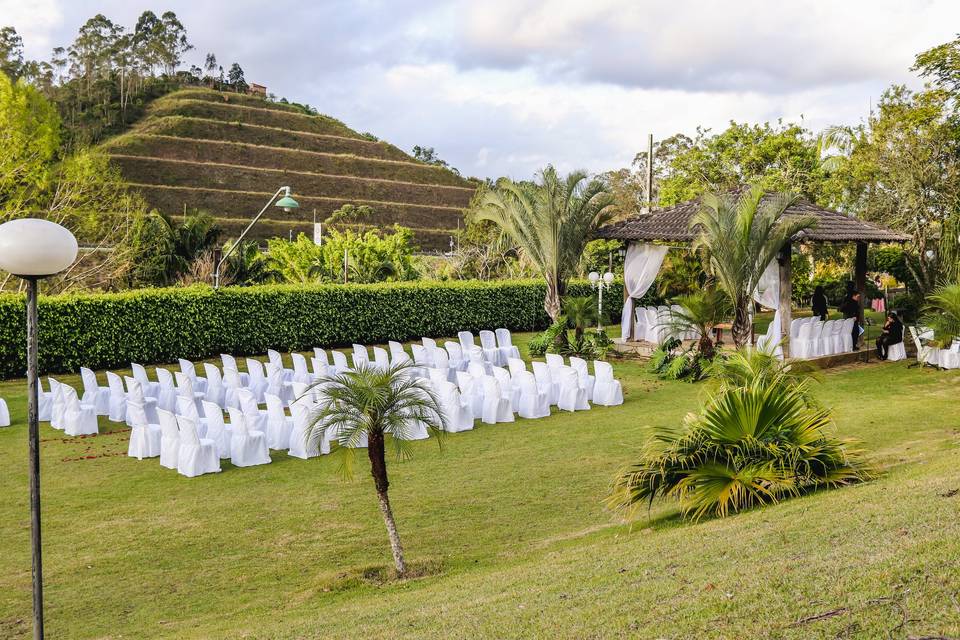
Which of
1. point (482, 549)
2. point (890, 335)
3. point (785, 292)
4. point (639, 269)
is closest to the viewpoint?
point (482, 549)

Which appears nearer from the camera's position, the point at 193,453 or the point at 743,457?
the point at 743,457

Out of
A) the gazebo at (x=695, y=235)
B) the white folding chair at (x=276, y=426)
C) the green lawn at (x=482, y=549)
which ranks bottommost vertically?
the green lawn at (x=482, y=549)

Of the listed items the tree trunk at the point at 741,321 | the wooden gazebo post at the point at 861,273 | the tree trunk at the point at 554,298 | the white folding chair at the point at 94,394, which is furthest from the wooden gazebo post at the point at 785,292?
the white folding chair at the point at 94,394

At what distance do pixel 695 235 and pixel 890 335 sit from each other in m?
4.80

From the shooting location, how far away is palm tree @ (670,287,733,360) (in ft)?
54.3

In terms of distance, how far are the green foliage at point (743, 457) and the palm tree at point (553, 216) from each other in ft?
42.6

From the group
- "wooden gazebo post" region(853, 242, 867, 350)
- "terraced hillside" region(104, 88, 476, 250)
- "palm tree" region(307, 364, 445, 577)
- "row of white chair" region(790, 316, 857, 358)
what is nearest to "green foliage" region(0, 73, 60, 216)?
"terraced hillside" region(104, 88, 476, 250)

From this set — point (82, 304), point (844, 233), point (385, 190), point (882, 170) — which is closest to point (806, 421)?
point (844, 233)

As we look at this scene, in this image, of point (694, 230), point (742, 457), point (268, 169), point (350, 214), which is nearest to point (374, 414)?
point (742, 457)

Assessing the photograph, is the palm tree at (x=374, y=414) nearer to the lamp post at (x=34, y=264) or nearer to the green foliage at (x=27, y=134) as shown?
the lamp post at (x=34, y=264)

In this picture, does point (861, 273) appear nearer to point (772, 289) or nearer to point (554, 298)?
point (772, 289)

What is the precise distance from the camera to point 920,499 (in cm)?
577

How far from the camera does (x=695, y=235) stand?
18.7m

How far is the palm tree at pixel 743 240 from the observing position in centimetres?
1559
